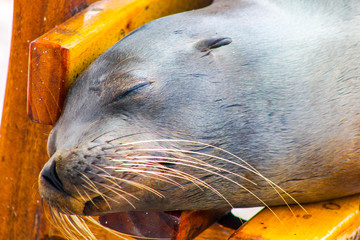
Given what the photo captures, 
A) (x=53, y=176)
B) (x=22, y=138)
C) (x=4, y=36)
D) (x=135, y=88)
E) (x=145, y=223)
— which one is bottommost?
(x=4, y=36)

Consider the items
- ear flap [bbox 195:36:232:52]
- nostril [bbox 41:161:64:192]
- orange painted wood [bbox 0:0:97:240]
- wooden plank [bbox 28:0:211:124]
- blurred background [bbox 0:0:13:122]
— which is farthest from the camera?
blurred background [bbox 0:0:13:122]

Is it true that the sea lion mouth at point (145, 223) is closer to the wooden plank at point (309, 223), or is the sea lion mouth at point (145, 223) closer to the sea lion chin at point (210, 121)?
the sea lion chin at point (210, 121)

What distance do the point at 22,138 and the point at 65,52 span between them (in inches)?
22.1

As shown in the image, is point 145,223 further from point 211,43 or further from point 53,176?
point 211,43

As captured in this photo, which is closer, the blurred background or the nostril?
the nostril

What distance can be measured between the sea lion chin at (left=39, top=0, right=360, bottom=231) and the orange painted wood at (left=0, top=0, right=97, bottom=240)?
14.0 inches

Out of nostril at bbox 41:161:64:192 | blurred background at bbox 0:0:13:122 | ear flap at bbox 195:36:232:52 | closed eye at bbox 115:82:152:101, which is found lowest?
blurred background at bbox 0:0:13:122

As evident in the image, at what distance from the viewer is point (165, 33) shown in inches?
73.4

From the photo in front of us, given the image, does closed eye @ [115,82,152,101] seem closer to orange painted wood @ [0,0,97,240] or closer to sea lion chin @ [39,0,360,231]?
sea lion chin @ [39,0,360,231]

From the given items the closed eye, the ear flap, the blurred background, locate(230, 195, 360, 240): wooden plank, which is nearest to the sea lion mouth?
locate(230, 195, 360, 240): wooden plank

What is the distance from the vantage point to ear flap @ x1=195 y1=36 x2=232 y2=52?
69.5 inches

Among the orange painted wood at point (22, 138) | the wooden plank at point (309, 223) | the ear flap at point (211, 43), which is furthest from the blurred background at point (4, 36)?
the wooden plank at point (309, 223)

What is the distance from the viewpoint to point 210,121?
1667 millimetres

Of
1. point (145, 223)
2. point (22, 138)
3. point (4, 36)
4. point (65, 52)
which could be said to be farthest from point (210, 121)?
point (4, 36)
